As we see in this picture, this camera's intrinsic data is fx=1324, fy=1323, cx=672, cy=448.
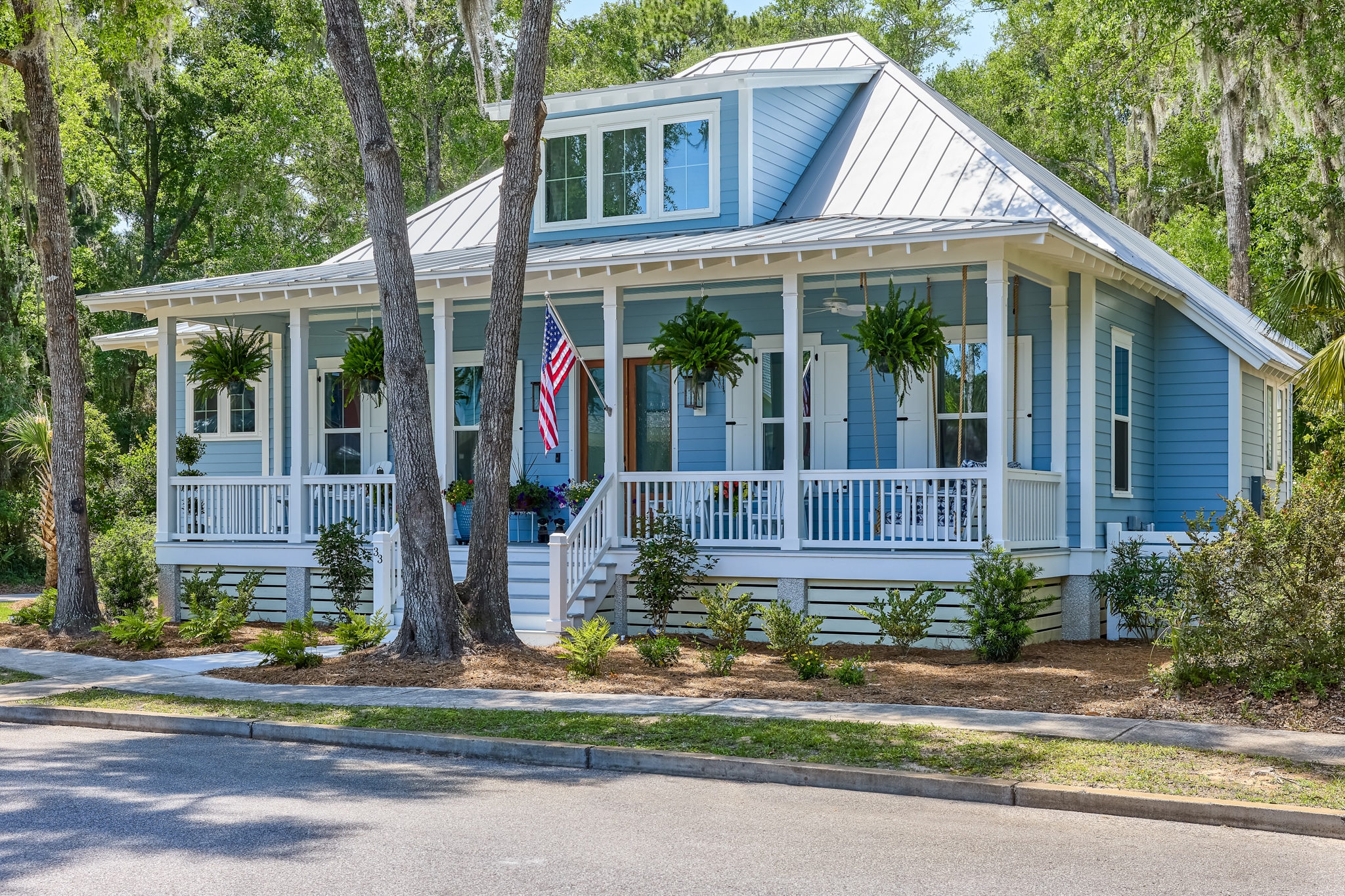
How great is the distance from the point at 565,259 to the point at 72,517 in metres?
6.64

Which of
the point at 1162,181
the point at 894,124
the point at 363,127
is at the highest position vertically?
the point at 1162,181

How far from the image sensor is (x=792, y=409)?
1382 centimetres

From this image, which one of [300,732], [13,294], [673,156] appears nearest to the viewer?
[300,732]

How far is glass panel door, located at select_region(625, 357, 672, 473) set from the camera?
58.8ft

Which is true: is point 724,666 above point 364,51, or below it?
below

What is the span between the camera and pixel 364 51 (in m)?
12.5

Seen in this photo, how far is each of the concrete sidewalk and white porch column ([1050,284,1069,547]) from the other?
18.5 feet

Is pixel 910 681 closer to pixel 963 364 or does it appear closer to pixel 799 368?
pixel 799 368

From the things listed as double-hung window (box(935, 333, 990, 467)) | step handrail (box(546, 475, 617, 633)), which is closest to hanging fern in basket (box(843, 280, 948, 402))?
double-hung window (box(935, 333, 990, 467))

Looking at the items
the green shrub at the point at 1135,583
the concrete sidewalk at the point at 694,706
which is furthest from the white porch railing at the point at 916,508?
the concrete sidewalk at the point at 694,706

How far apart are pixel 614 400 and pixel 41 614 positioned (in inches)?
313

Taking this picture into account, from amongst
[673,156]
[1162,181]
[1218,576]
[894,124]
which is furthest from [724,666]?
[1162,181]

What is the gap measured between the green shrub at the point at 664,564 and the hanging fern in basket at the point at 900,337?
2792 mm

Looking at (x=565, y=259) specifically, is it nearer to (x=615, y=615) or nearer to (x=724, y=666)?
(x=615, y=615)
